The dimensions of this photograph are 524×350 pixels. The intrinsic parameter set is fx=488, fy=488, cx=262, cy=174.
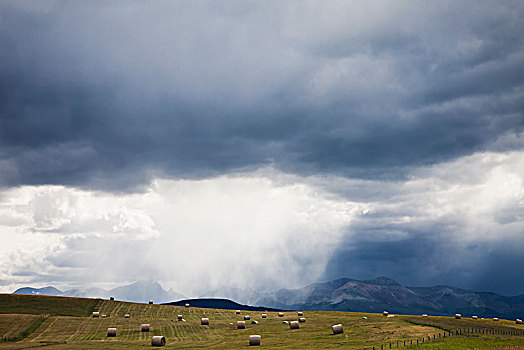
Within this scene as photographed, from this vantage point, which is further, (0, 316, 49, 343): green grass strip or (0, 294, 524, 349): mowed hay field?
(0, 316, 49, 343): green grass strip

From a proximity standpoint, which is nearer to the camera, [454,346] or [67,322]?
[454,346]

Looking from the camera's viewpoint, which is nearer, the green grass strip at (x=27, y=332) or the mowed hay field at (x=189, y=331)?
the mowed hay field at (x=189, y=331)

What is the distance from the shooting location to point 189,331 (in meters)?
102

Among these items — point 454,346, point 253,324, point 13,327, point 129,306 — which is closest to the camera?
point 454,346

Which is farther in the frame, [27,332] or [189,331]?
[189,331]

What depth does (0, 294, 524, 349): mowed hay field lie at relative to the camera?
7625 centimetres

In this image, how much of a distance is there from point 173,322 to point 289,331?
36392mm

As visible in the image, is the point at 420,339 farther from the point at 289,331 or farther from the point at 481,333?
the point at 289,331

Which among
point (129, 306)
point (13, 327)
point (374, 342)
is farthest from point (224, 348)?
point (129, 306)

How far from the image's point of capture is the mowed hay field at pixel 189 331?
3002 inches

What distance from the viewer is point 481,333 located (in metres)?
85.1

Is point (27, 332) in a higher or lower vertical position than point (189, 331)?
higher

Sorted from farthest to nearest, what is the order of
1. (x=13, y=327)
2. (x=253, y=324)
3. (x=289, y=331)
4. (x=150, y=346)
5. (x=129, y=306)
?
(x=129, y=306) < (x=253, y=324) < (x=13, y=327) < (x=289, y=331) < (x=150, y=346)

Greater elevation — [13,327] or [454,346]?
[13,327]
